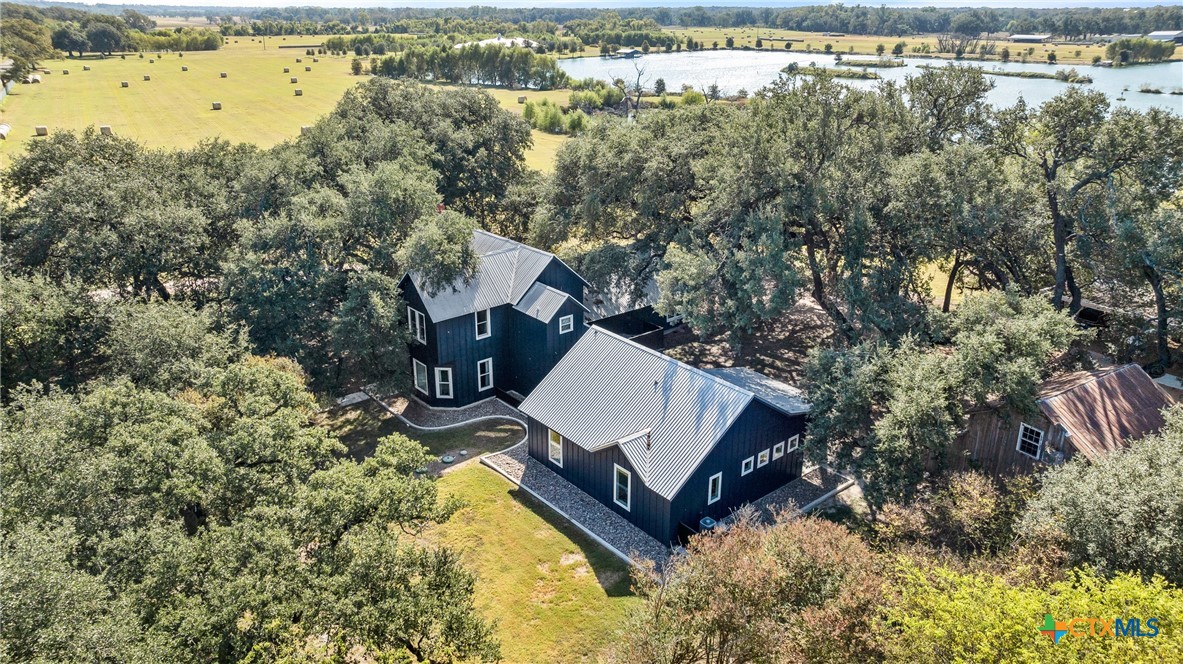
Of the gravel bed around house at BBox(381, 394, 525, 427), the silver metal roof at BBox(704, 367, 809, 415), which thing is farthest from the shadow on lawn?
the silver metal roof at BBox(704, 367, 809, 415)

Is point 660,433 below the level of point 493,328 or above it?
below

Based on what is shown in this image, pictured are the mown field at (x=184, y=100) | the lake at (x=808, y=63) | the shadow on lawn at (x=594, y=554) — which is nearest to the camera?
the shadow on lawn at (x=594, y=554)

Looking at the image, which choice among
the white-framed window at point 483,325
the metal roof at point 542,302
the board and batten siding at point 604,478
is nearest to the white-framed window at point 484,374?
the white-framed window at point 483,325

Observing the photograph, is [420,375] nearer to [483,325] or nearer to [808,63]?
[483,325]

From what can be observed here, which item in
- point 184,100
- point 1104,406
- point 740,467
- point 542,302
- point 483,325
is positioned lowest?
point 740,467

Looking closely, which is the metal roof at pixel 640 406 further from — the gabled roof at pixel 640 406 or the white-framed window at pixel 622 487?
the white-framed window at pixel 622 487

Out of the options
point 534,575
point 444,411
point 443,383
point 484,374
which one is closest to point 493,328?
point 484,374

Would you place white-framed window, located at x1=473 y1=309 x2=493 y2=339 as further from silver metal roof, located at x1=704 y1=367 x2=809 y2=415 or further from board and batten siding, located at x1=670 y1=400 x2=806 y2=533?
board and batten siding, located at x1=670 y1=400 x2=806 y2=533
